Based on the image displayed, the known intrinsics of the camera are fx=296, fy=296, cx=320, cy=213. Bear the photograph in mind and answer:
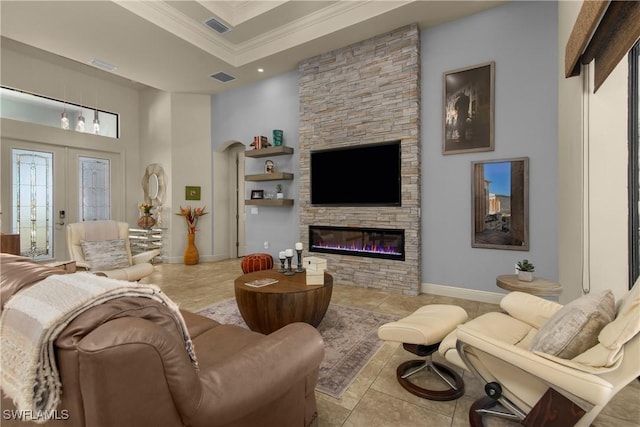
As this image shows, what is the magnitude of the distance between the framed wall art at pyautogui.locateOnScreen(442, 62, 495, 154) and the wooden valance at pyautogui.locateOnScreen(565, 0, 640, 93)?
4.18ft

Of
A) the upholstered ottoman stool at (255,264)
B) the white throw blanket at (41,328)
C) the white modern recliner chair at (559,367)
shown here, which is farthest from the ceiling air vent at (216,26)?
the white modern recliner chair at (559,367)

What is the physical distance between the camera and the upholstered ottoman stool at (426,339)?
5.60ft

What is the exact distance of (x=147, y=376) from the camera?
77cm

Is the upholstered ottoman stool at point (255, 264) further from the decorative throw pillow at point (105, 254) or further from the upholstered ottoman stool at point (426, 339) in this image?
the upholstered ottoman stool at point (426, 339)

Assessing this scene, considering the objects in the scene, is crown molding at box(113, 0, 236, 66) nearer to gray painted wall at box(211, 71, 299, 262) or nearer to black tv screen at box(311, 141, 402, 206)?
gray painted wall at box(211, 71, 299, 262)

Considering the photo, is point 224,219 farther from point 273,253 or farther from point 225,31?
point 225,31

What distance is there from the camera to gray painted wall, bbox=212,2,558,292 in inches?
127

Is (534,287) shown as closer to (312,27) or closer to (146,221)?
(312,27)

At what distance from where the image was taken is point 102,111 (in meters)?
6.09

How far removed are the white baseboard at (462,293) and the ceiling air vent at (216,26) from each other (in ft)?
15.2

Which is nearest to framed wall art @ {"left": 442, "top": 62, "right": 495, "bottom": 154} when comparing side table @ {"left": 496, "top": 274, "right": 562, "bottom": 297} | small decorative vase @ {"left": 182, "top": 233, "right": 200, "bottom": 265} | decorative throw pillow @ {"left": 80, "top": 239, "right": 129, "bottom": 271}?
side table @ {"left": 496, "top": 274, "right": 562, "bottom": 297}

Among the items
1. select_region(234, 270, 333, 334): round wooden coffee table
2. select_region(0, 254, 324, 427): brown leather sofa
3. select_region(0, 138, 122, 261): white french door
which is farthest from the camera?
select_region(0, 138, 122, 261): white french door

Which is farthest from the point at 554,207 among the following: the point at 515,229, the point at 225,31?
the point at 225,31

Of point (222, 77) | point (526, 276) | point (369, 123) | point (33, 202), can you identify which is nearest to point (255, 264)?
point (369, 123)
